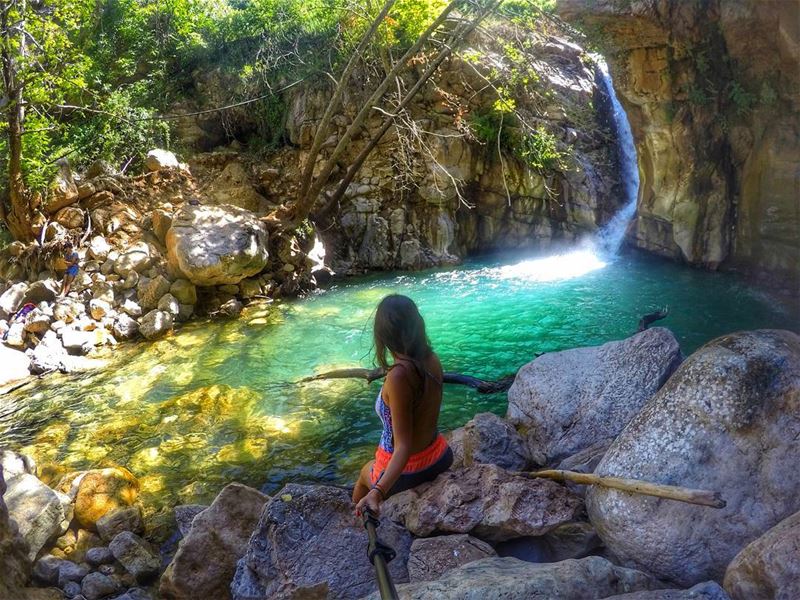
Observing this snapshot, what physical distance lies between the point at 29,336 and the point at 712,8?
11387 mm

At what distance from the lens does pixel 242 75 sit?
1409 cm

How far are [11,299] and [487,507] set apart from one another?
8.97 metres

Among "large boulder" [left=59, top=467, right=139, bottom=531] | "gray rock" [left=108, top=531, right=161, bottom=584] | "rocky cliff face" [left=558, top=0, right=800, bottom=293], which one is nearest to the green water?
"large boulder" [left=59, top=467, right=139, bottom=531]

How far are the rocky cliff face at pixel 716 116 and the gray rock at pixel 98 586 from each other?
29.9 feet

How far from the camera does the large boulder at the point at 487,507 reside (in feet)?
10.2

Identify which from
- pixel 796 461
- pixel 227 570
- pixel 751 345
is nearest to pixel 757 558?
pixel 796 461

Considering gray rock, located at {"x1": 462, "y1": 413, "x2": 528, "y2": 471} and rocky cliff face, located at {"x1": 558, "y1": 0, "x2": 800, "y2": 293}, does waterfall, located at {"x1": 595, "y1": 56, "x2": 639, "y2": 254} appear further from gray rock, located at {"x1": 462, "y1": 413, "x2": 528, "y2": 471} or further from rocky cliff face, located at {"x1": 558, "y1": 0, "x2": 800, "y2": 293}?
gray rock, located at {"x1": 462, "y1": 413, "x2": 528, "y2": 471}

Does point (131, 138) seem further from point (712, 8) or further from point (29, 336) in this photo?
point (712, 8)

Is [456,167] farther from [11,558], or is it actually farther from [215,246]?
[11,558]

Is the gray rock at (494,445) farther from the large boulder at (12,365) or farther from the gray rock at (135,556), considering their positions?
the large boulder at (12,365)

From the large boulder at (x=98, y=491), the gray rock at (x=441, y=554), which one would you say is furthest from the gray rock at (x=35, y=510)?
the gray rock at (x=441, y=554)

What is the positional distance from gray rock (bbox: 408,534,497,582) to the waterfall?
35.4 ft

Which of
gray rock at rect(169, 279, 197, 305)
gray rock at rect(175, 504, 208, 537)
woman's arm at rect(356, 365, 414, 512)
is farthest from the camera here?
gray rock at rect(169, 279, 197, 305)

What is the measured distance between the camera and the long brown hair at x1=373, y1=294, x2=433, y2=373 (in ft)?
8.88
